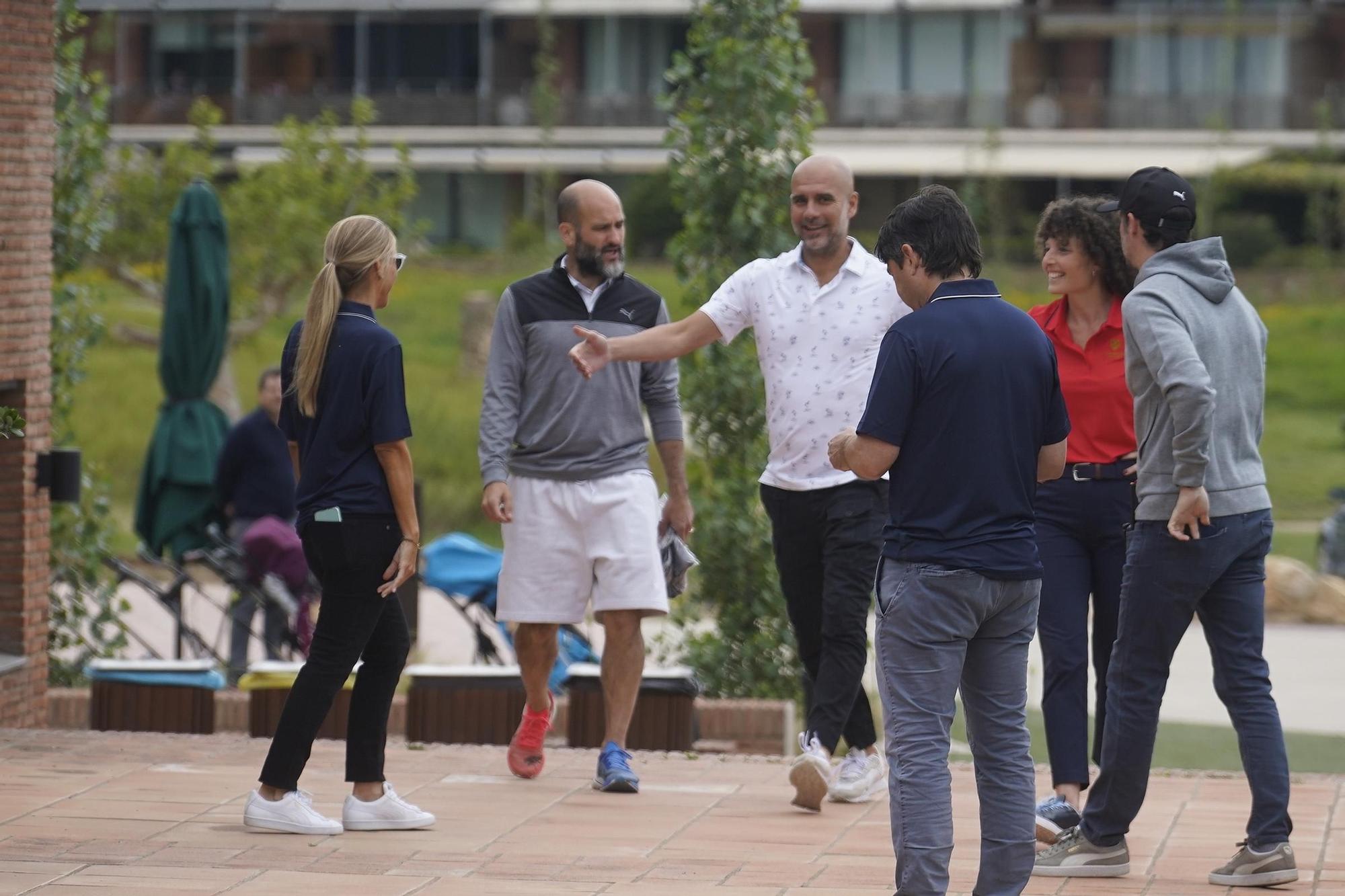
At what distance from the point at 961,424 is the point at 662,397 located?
98.6 inches

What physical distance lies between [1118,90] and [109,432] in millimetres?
31398

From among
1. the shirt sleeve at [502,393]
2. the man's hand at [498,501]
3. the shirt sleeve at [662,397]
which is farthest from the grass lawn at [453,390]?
the man's hand at [498,501]

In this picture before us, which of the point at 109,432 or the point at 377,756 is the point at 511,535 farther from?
the point at 109,432

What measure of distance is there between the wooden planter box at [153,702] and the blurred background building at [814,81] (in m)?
36.1

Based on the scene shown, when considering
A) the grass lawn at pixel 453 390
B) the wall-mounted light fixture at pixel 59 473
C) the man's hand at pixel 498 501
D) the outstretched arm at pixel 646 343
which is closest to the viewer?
Answer: the outstretched arm at pixel 646 343

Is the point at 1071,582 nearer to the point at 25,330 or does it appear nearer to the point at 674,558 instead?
the point at 674,558

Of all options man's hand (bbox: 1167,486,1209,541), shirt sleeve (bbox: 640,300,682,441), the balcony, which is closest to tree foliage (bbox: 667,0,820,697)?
shirt sleeve (bbox: 640,300,682,441)

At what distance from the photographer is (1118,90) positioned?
47562 millimetres

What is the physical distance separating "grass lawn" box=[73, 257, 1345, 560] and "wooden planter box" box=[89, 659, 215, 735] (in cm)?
265

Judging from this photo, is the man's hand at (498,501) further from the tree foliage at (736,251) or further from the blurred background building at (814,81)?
the blurred background building at (814,81)

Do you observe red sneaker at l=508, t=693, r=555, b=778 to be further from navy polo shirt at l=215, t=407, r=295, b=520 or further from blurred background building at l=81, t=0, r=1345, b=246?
blurred background building at l=81, t=0, r=1345, b=246

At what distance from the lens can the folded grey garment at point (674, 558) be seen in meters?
7.10

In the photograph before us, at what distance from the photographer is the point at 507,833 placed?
612cm

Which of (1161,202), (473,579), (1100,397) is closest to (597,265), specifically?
(1100,397)
